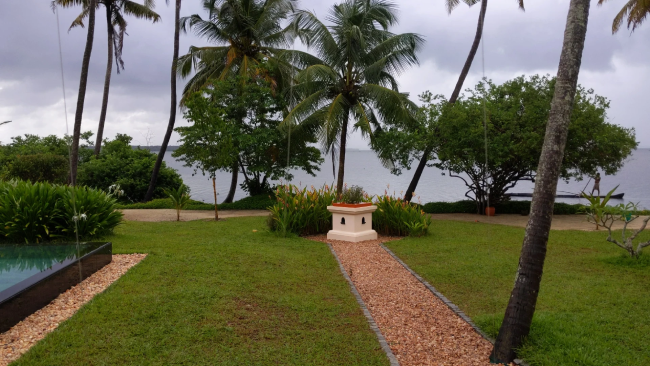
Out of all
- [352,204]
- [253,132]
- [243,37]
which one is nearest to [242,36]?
[243,37]

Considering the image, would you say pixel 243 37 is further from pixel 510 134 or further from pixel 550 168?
pixel 550 168

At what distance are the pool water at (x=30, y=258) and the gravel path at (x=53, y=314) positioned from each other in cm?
40

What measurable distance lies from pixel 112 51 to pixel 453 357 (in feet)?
77.1

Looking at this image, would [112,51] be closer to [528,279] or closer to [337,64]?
[337,64]

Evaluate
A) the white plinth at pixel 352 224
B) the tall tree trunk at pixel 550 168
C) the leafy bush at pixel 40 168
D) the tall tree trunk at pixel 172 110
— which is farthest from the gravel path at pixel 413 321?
the leafy bush at pixel 40 168

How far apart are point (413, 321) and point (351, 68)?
1106 centimetres

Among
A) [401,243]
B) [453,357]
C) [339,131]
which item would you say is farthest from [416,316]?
[339,131]

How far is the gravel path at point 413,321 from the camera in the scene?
169 inches

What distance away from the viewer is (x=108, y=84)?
23.1m

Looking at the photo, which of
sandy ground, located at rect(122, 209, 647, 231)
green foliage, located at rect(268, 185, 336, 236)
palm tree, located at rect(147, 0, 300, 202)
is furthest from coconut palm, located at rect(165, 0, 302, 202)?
green foliage, located at rect(268, 185, 336, 236)

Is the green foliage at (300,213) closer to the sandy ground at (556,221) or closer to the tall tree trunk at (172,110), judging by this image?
the sandy ground at (556,221)

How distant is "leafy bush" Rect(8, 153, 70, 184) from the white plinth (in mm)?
15496

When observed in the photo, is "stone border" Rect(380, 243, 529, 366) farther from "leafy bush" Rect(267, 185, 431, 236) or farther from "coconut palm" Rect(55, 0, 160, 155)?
"coconut palm" Rect(55, 0, 160, 155)

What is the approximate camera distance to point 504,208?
17.5 m
